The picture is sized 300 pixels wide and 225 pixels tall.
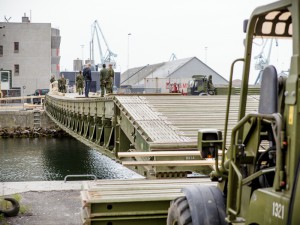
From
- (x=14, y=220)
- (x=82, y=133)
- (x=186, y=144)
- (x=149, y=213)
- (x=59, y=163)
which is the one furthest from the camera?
(x=59, y=163)

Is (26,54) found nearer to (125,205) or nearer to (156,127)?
(156,127)

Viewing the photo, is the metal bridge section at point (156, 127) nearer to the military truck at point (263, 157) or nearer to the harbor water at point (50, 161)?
the military truck at point (263, 157)

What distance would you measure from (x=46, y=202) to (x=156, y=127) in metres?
3.58

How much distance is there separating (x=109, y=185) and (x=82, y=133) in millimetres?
16953

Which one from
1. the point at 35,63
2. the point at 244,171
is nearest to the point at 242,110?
the point at 244,171

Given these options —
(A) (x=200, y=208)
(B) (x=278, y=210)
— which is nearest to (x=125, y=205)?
(A) (x=200, y=208)

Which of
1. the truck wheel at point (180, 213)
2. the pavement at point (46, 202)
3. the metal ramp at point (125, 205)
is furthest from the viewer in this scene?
the pavement at point (46, 202)

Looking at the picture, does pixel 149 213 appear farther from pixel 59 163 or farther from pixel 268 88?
pixel 59 163

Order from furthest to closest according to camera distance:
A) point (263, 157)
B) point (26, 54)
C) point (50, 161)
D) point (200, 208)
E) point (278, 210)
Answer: point (26, 54) → point (50, 161) → point (200, 208) → point (263, 157) → point (278, 210)

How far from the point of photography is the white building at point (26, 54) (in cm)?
7581

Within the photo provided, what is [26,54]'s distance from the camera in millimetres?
76500

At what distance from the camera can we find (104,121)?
64.4ft

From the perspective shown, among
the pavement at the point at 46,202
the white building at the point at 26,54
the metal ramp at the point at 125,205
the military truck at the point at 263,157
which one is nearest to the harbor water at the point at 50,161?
the pavement at the point at 46,202

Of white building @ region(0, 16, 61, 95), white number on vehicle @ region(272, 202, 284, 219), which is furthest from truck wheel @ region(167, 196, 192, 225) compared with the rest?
white building @ region(0, 16, 61, 95)
